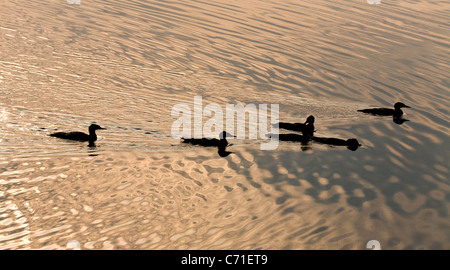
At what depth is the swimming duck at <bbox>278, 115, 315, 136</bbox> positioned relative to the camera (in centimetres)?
1399

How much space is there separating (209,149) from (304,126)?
2771mm

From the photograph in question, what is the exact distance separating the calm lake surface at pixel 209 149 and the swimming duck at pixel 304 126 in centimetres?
47

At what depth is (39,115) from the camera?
1391 centimetres

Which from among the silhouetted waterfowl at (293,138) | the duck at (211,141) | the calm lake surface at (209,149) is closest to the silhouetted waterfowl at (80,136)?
the calm lake surface at (209,149)

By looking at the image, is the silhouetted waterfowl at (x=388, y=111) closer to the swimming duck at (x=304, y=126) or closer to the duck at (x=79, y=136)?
the swimming duck at (x=304, y=126)

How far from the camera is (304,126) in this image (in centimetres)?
1410

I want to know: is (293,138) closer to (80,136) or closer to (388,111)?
(388,111)

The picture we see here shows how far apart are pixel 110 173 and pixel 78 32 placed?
508 inches

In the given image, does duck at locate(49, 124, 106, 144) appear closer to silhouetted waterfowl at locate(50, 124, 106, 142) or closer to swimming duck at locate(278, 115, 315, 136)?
silhouetted waterfowl at locate(50, 124, 106, 142)

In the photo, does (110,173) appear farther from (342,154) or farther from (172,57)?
(172,57)
